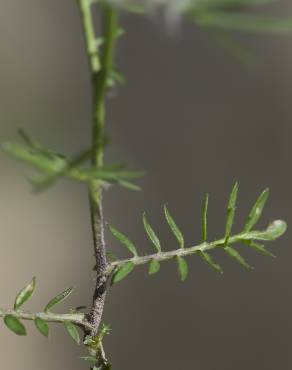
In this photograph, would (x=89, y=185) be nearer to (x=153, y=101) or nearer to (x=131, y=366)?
(x=131, y=366)

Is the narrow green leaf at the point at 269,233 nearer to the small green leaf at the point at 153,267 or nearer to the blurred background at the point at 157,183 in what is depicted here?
the small green leaf at the point at 153,267

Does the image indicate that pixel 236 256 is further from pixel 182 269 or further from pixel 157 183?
pixel 157 183

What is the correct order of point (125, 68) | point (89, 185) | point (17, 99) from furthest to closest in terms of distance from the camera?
point (125, 68) < point (17, 99) < point (89, 185)

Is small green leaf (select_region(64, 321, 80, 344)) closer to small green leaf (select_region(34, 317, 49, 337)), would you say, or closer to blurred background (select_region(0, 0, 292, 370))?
small green leaf (select_region(34, 317, 49, 337))

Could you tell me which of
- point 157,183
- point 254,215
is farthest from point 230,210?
point 157,183

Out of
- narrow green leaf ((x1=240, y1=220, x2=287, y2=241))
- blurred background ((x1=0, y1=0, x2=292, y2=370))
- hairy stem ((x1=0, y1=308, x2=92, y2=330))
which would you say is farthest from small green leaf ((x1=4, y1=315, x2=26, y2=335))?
blurred background ((x1=0, y1=0, x2=292, y2=370))

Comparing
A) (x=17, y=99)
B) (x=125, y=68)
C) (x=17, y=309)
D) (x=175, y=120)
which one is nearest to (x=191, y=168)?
(x=175, y=120)
